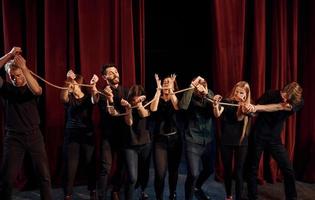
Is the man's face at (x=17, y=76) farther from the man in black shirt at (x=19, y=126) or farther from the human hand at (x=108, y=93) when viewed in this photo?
the human hand at (x=108, y=93)

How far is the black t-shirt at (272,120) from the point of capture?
4.09m

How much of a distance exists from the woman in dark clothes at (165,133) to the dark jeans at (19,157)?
3.31 feet

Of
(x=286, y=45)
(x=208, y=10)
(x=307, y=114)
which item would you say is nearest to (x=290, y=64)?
(x=286, y=45)

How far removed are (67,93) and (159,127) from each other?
95 cm

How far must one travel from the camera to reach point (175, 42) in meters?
5.96

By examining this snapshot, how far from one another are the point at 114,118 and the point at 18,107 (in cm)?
90

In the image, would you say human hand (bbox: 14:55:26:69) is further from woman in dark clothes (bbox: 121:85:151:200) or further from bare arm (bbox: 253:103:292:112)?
bare arm (bbox: 253:103:292:112)

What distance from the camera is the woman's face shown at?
4020 mm

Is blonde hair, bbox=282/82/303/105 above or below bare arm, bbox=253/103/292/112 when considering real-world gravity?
above

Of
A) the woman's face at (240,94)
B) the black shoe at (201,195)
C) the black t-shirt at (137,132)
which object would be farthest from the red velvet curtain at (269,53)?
the black t-shirt at (137,132)

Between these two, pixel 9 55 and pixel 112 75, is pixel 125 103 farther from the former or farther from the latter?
pixel 9 55

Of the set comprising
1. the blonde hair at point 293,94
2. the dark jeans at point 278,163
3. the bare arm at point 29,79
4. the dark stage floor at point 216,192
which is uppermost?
the bare arm at point 29,79

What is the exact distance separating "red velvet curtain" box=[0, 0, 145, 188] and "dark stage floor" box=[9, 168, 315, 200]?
353 mm

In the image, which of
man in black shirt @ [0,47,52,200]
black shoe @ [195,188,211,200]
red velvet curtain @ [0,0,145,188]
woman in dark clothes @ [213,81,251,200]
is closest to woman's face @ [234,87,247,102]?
woman in dark clothes @ [213,81,251,200]
